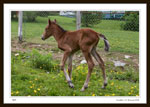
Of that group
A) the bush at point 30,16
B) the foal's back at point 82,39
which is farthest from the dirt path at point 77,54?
the foal's back at point 82,39

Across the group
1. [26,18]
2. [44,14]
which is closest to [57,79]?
[44,14]

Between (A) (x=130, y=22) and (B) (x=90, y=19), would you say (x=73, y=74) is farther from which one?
(A) (x=130, y=22)

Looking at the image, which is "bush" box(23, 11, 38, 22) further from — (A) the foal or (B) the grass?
(A) the foal

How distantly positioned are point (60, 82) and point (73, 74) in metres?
0.59

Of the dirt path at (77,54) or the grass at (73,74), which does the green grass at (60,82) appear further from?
the dirt path at (77,54)

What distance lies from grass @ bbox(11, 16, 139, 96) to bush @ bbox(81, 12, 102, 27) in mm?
214

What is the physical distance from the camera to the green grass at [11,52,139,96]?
23.2ft

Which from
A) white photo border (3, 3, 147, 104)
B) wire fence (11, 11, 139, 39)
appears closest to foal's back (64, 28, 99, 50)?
white photo border (3, 3, 147, 104)

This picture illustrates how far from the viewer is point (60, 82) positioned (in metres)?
7.93

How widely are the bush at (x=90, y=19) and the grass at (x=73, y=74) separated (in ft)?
0.70

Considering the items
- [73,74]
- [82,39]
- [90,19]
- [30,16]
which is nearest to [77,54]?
[90,19]

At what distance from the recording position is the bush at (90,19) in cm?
969

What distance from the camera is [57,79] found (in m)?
8.09

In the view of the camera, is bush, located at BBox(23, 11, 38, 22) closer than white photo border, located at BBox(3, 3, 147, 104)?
No
